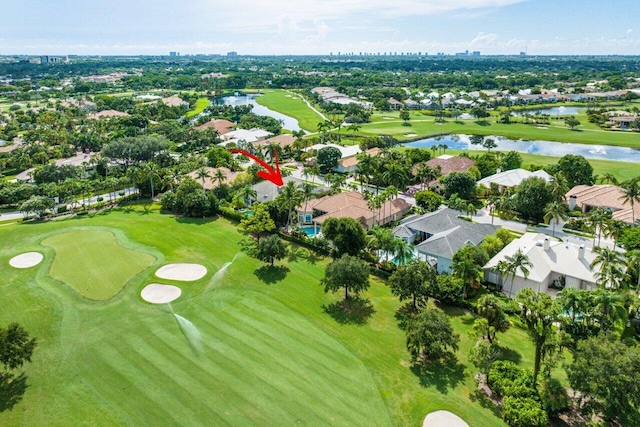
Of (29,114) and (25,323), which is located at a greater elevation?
(29,114)

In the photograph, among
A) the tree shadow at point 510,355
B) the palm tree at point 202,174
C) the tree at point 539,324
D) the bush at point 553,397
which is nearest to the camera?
the bush at point 553,397

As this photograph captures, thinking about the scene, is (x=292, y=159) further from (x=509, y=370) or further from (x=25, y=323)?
(x=509, y=370)

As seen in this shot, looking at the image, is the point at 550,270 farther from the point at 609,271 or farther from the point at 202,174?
the point at 202,174

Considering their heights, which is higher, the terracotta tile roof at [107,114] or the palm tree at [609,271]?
the terracotta tile roof at [107,114]

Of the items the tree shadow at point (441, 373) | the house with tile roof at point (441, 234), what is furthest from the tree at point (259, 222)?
the tree shadow at point (441, 373)

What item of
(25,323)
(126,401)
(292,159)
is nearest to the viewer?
(126,401)

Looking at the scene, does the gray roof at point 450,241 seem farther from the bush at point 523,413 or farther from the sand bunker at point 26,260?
the sand bunker at point 26,260

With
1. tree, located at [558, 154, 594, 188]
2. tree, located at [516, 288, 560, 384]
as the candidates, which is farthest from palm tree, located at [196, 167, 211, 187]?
tree, located at [558, 154, 594, 188]

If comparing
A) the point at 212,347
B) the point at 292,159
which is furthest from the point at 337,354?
the point at 292,159
